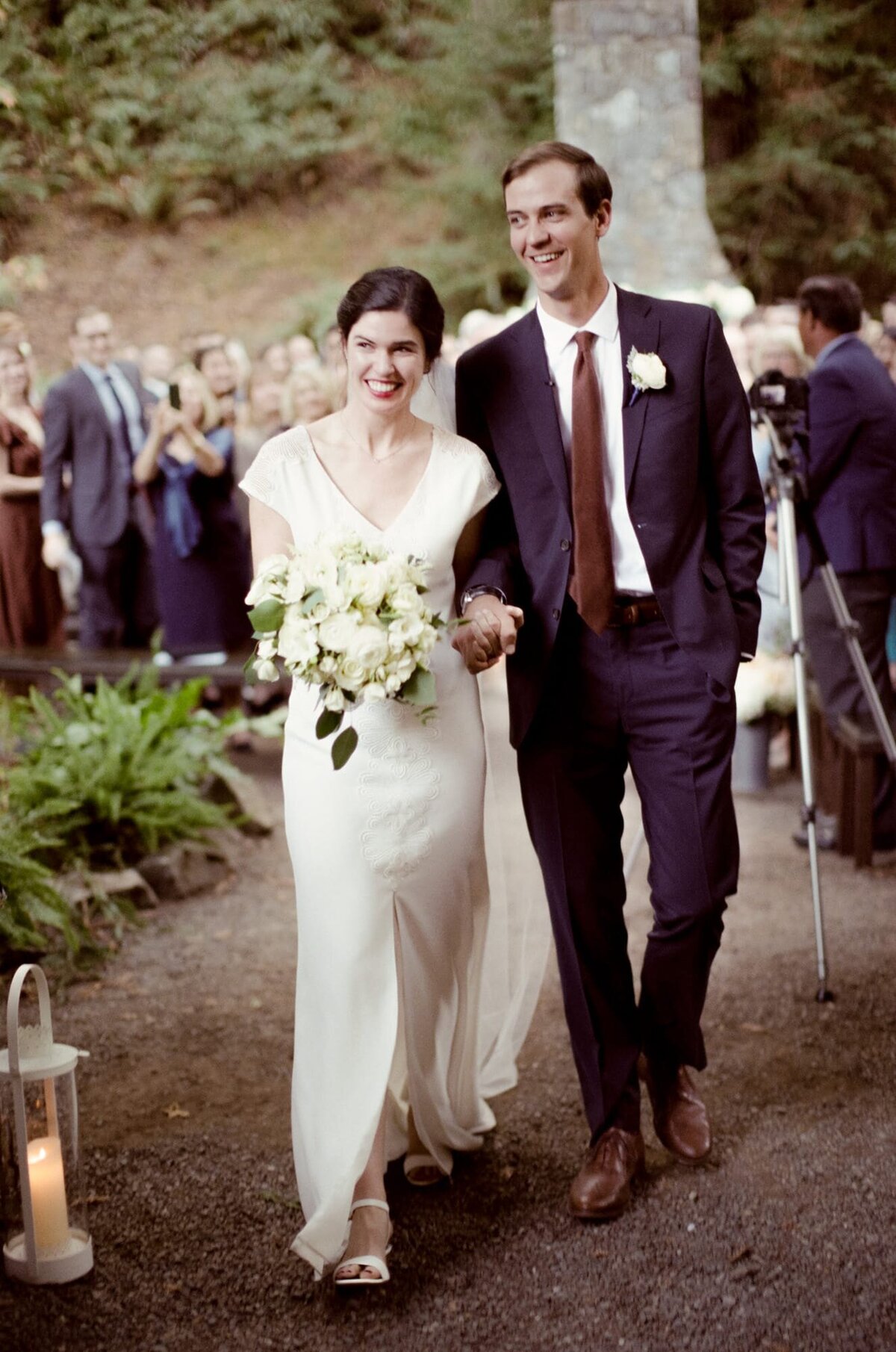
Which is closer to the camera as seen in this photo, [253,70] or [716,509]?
[716,509]

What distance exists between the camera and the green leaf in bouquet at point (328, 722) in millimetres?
2649

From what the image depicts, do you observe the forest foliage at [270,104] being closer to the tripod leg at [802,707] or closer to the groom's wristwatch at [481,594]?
the tripod leg at [802,707]

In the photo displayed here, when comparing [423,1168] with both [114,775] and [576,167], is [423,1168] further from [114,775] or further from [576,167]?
[114,775]

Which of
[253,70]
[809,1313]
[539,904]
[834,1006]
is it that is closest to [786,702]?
[834,1006]

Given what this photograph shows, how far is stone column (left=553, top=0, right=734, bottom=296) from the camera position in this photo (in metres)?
11.5

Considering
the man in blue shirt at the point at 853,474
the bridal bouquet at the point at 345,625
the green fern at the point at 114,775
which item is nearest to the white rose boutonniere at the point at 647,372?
the bridal bouquet at the point at 345,625

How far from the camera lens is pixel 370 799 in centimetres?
291

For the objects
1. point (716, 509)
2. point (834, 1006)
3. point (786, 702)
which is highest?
point (716, 509)

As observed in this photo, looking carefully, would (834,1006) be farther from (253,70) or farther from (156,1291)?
(253,70)

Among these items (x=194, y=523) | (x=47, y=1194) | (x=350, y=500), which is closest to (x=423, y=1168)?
(x=47, y=1194)

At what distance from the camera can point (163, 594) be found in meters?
8.00

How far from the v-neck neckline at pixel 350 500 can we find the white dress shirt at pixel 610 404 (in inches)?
12.5

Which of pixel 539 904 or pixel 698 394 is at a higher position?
pixel 698 394

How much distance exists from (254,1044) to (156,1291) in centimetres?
135
